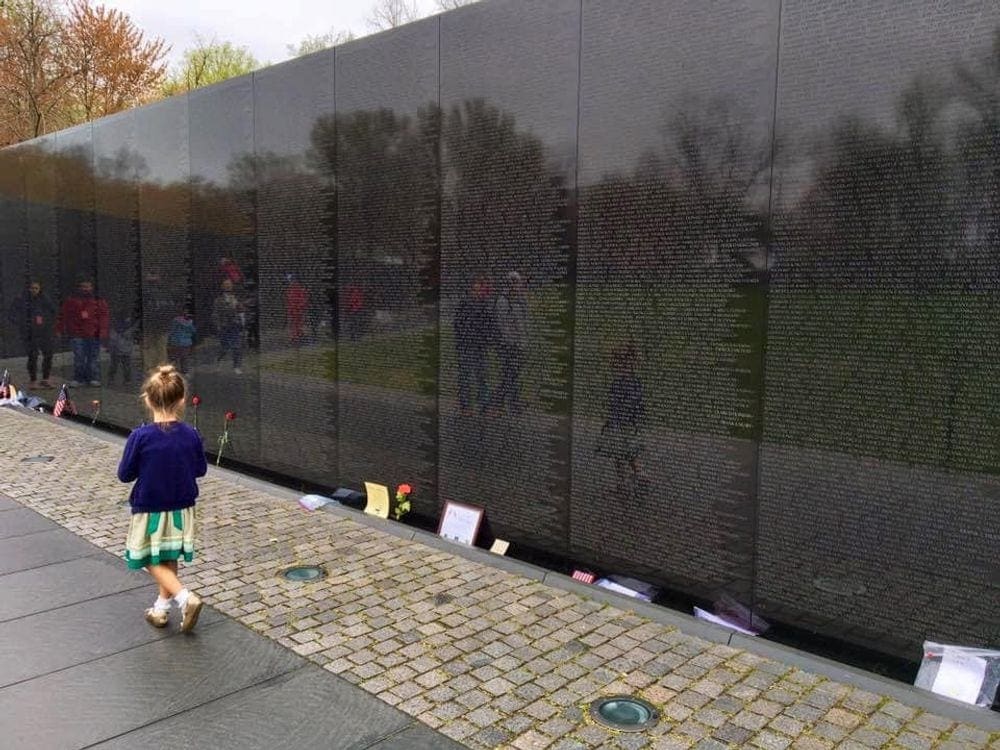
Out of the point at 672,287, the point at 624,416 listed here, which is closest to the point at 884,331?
the point at 672,287

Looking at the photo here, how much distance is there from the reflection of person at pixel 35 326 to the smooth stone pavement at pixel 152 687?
9.02 meters

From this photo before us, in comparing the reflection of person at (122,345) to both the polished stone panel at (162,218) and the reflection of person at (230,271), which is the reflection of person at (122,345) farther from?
the reflection of person at (230,271)

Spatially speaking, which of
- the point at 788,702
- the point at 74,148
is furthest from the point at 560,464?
the point at 74,148

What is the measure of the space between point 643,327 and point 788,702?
2553 mm

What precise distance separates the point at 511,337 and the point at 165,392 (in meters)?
2.66

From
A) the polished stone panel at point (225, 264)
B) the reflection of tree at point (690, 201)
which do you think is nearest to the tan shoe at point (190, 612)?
the reflection of tree at point (690, 201)

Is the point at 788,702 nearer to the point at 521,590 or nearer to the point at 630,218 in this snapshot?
the point at 521,590

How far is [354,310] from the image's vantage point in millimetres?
7859

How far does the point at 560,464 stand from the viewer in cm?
616

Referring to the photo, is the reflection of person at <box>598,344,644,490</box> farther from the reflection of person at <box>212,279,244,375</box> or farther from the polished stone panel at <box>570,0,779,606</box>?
the reflection of person at <box>212,279,244,375</box>

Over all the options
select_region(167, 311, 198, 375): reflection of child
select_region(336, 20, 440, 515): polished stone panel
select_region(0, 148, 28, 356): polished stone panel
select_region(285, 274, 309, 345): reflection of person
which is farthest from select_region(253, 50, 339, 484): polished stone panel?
select_region(0, 148, 28, 356): polished stone panel

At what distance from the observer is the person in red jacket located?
11922mm

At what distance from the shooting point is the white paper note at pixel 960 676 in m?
4.14

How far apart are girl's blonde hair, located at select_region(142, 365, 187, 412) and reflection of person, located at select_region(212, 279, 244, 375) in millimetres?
4383
